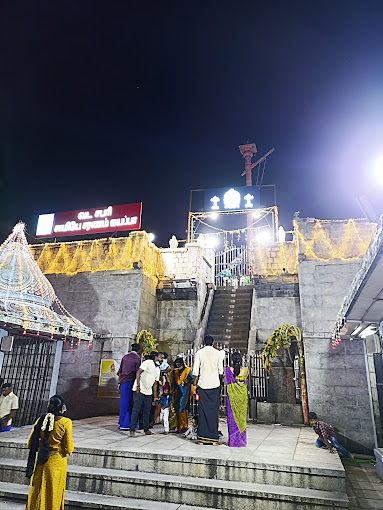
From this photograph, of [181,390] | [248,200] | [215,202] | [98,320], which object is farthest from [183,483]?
[215,202]

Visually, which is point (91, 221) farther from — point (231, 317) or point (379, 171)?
point (379, 171)

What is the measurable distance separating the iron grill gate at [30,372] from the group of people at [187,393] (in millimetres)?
3764

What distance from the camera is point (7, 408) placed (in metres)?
7.87

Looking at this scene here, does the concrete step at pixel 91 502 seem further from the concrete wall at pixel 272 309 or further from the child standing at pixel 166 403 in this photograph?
the concrete wall at pixel 272 309

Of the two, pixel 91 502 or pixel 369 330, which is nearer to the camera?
pixel 91 502

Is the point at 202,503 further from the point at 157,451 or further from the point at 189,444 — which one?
the point at 189,444

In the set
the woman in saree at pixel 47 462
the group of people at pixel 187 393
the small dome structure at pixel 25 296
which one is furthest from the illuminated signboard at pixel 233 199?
the woman in saree at pixel 47 462

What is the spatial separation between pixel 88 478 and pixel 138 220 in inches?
460

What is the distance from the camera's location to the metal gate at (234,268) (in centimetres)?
1956

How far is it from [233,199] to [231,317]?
26.4ft

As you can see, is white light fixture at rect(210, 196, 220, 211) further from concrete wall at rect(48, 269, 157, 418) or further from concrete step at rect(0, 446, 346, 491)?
concrete step at rect(0, 446, 346, 491)

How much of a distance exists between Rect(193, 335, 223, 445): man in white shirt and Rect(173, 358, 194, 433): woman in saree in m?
1.17

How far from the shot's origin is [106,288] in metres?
13.5

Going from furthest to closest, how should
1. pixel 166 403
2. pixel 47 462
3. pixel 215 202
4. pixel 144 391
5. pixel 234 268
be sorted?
1. pixel 215 202
2. pixel 234 268
3. pixel 166 403
4. pixel 144 391
5. pixel 47 462
